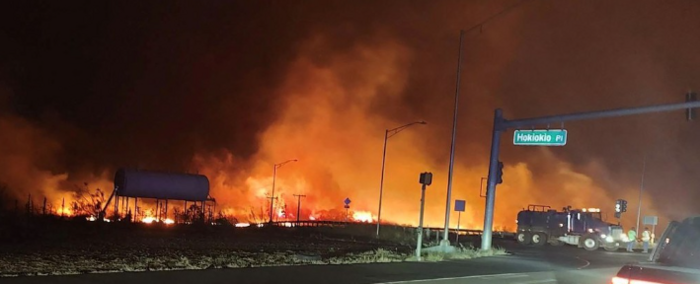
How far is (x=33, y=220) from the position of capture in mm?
32750

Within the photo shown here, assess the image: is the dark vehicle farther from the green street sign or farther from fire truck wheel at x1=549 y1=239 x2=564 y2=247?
fire truck wheel at x1=549 y1=239 x2=564 y2=247

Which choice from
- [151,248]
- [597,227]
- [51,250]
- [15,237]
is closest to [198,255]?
[151,248]

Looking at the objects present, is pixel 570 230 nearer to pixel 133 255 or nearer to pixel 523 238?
pixel 523 238

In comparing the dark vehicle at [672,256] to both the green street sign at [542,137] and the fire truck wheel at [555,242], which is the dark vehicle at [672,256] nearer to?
the green street sign at [542,137]

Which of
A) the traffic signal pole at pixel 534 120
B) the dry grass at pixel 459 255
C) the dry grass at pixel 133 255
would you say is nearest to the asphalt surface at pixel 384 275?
the dry grass at pixel 459 255

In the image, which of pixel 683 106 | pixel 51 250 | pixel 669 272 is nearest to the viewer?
pixel 669 272

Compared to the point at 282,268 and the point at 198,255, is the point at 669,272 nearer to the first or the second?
the point at 282,268

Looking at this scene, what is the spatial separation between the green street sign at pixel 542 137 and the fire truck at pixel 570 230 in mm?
16747

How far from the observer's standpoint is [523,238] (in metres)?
45.5

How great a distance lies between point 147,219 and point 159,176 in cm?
305

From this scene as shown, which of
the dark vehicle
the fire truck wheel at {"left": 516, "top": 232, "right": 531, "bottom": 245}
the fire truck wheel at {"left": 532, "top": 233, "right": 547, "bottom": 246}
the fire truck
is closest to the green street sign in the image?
the fire truck

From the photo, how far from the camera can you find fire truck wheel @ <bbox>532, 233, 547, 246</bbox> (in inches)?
1731

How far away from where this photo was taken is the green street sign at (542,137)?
1015 inches

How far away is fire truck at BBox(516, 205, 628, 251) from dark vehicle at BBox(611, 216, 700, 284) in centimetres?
3555
